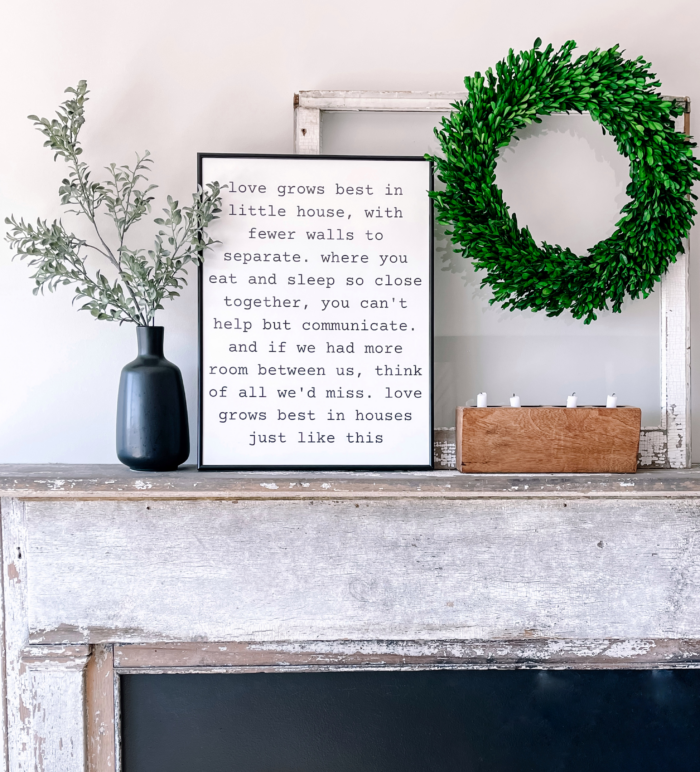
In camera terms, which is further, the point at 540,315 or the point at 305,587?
the point at 540,315

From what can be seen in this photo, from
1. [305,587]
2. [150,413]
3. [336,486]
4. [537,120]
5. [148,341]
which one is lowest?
[305,587]

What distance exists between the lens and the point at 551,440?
97 centimetres

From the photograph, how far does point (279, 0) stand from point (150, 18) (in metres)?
0.24

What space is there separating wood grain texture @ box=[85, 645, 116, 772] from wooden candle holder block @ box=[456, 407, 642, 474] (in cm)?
70

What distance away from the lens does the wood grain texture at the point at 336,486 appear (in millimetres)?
907

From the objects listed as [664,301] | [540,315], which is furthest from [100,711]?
[664,301]

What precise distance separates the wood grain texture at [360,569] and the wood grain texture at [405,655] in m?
0.02

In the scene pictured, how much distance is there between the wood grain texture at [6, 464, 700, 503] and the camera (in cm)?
91

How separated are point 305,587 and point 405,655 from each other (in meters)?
0.21

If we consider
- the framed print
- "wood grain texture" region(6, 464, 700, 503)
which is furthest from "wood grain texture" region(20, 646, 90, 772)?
the framed print

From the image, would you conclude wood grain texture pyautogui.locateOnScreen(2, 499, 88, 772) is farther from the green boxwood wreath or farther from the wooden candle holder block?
the green boxwood wreath

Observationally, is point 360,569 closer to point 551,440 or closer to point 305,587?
point 305,587

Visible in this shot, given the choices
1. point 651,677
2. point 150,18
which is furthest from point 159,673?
point 150,18

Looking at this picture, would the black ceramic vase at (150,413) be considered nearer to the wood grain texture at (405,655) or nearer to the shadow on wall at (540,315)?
the wood grain texture at (405,655)
